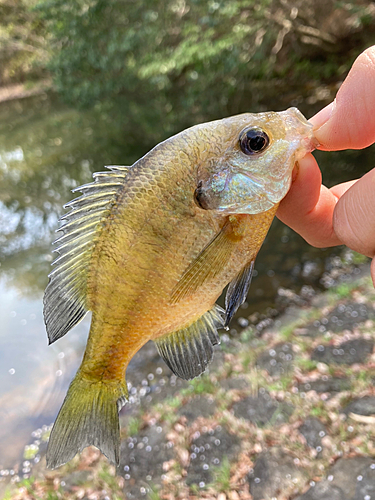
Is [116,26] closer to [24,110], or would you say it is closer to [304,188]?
[304,188]

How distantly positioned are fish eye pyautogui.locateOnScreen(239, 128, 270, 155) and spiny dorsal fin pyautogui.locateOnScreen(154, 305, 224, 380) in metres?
0.68

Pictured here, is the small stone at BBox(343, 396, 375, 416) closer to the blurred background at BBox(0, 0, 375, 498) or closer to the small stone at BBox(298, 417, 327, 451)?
the small stone at BBox(298, 417, 327, 451)

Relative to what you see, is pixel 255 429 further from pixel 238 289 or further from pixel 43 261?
pixel 43 261

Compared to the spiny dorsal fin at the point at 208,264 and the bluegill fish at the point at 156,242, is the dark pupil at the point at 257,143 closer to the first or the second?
the bluegill fish at the point at 156,242

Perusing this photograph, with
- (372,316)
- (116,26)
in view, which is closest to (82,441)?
(372,316)

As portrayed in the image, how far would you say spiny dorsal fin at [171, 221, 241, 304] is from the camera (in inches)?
55.0

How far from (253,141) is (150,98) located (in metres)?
10.6

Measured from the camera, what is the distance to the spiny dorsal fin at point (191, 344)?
5.24 feet

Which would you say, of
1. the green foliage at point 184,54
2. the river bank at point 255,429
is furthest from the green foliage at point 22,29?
the river bank at point 255,429

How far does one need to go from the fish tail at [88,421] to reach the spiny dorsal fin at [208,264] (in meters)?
0.49

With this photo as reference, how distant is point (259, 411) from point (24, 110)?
2628 centimetres

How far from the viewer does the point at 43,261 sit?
884cm

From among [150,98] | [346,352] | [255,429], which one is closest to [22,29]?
[150,98]

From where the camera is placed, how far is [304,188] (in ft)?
5.54
